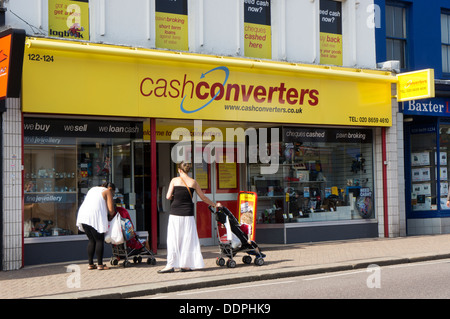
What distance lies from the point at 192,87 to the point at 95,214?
405 cm

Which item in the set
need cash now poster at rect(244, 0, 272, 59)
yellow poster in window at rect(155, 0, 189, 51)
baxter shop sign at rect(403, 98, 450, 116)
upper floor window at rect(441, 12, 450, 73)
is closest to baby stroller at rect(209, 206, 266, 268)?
yellow poster in window at rect(155, 0, 189, 51)

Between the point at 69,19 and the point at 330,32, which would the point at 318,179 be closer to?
the point at 330,32

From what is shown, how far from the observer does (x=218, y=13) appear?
14.3 metres

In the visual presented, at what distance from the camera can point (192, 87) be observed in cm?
1365

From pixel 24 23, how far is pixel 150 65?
267 centimetres

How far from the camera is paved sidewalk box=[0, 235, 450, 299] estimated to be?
9305 mm

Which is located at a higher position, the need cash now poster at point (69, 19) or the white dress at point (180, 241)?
the need cash now poster at point (69, 19)

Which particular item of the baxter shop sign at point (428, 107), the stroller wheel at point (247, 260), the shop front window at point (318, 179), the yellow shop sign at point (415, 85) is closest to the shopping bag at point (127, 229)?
the stroller wheel at point (247, 260)

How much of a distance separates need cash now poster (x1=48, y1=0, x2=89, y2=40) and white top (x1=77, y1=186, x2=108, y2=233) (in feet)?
12.1

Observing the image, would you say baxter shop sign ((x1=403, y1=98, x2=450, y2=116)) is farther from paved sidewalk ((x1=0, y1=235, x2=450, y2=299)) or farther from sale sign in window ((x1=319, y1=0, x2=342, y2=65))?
paved sidewalk ((x1=0, y1=235, x2=450, y2=299))

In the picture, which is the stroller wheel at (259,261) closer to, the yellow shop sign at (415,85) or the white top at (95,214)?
the white top at (95,214)

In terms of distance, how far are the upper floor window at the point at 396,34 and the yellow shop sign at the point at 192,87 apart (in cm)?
144

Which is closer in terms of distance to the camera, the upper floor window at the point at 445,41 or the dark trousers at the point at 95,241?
the dark trousers at the point at 95,241

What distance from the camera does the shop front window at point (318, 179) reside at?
15.3 m
